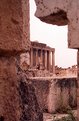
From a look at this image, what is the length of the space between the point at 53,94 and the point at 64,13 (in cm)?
644

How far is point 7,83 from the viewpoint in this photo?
217 cm

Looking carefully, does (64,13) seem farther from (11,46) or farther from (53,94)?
(53,94)

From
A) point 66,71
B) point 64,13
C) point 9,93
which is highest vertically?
point 64,13

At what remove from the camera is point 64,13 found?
6.15 m

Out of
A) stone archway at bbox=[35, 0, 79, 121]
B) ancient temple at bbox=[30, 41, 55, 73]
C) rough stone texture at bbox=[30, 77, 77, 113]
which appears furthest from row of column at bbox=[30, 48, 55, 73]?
stone archway at bbox=[35, 0, 79, 121]

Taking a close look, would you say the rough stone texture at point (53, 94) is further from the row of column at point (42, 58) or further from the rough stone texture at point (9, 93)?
the row of column at point (42, 58)

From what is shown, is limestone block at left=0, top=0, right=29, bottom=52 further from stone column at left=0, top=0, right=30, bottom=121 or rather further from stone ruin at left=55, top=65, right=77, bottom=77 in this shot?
stone ruin at left=55, top=65, right=77, bottom=77

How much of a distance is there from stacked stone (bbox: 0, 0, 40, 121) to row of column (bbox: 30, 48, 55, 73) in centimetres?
2729

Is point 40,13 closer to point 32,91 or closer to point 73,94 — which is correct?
point 32,91

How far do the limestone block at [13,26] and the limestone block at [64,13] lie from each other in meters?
3.54

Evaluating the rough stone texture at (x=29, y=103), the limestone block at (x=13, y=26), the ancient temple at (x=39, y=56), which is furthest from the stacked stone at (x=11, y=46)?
the ancient temple at (x=39, y=56)

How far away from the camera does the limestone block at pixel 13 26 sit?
2096mm

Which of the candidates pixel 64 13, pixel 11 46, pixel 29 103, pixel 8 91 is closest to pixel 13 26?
pixel 11 46

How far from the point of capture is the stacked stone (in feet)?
6.91
